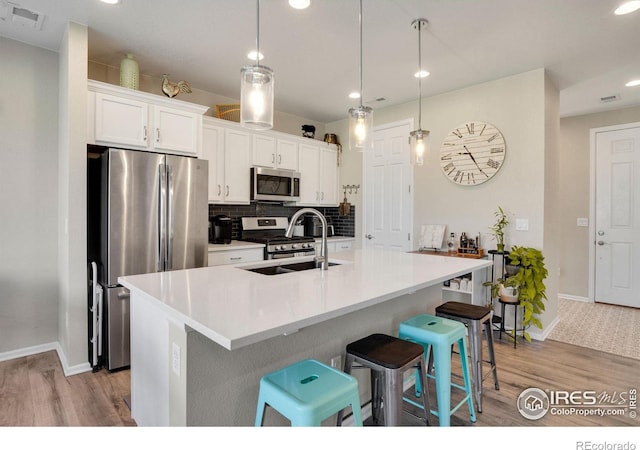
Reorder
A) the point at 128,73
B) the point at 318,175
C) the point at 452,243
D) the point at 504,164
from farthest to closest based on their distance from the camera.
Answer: the point at 318,175
the point at 452,243
the point at 504,164
the point at 128,73

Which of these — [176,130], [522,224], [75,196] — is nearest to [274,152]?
[176,130]

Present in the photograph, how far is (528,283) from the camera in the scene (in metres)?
3.20

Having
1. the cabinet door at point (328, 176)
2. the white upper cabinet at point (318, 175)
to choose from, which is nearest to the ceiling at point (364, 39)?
the white upper cabinet at point (318, 175)

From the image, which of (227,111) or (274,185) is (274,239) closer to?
(274,185)

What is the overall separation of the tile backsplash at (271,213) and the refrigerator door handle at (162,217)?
3.99 ft

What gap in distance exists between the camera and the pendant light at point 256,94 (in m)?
1.65

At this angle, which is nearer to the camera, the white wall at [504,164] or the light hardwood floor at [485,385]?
the light hardwood floor at [485,385]

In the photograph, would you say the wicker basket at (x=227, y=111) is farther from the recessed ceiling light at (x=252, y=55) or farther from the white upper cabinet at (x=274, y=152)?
the recessed ceiling light at (x=252, y=55)

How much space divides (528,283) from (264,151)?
314 cm

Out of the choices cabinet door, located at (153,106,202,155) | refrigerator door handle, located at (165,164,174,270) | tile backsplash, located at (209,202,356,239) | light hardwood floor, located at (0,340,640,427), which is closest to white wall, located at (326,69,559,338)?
light hardwood floor, located at (0,340,640,427)

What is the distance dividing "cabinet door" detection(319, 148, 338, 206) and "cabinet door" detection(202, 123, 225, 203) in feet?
5.12

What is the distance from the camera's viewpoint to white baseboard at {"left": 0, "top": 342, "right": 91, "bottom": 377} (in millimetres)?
2676

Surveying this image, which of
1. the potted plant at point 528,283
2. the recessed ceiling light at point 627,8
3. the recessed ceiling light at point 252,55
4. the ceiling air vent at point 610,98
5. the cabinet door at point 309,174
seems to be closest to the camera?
the recessed ceiling light at point 627,8

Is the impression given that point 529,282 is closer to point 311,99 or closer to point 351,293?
point 351,293
